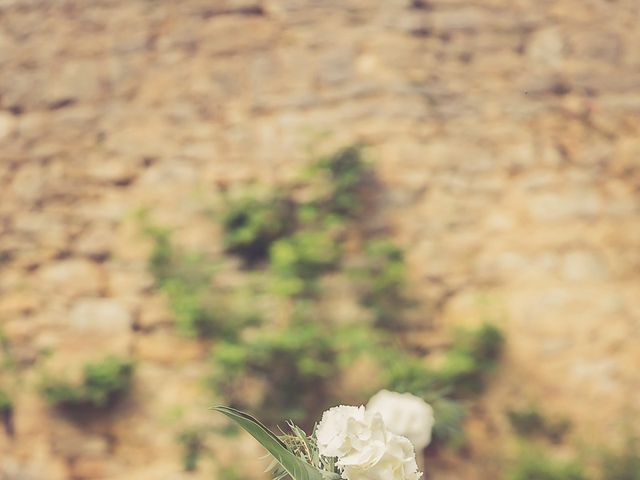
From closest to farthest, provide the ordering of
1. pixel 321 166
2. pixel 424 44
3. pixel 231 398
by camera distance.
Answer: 1. pixel 231 398
2. pixel 321 166
3. pixel 424 44

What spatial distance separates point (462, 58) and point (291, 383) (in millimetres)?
2200

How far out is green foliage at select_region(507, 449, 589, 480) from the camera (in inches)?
136

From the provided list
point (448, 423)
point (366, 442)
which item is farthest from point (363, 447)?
point (448, 423)

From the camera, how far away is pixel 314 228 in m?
3.94

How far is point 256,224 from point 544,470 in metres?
1.95

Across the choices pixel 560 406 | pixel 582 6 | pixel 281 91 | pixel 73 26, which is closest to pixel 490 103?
pixel 582 6

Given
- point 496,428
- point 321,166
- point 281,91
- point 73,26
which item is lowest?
point 496,428

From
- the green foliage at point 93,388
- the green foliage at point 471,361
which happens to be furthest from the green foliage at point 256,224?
the green foliage at point 471,361

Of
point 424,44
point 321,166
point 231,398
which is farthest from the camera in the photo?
point 424,44

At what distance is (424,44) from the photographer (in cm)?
425

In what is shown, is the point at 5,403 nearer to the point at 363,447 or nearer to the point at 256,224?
the point at 256,224

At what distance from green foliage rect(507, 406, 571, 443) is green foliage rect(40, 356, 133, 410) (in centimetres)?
206

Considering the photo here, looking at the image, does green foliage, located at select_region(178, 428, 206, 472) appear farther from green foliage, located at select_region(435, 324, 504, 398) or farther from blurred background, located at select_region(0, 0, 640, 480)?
green foliage, located at select_region(435, 324, 504, 398)

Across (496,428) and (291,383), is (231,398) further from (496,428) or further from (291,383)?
(496,428)
